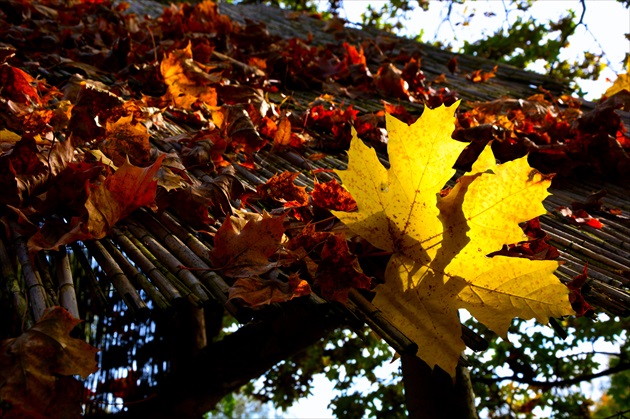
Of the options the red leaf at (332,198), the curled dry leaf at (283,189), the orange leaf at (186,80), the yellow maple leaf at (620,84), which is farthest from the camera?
the yellow maple leaf at (620,84)

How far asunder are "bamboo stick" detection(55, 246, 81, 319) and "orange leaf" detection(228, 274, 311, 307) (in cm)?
25

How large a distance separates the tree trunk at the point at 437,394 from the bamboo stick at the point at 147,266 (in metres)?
1.21

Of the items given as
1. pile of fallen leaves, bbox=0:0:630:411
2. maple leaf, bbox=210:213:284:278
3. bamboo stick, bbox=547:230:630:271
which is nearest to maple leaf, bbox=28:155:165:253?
pile of fallen leaves, bbox=0:0:630:411

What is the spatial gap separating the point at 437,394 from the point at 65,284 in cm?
145

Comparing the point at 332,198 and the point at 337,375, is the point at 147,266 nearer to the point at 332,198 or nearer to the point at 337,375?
the point at 332,198

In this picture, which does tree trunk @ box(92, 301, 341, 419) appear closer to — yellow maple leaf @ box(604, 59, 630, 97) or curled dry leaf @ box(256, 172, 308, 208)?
curled dry leaf @ box(256, 172, 308, 208)

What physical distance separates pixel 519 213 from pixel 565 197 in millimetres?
958

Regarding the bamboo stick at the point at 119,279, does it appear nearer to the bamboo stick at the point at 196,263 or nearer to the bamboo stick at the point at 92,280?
the bamboo stick at the point at 92,280

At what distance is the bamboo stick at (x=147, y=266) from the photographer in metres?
0.99

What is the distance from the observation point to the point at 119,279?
102cm

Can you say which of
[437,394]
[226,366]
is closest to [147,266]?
[437,394]

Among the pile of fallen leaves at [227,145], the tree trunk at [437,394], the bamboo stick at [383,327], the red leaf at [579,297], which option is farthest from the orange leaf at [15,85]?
the red leaf at [579,297]

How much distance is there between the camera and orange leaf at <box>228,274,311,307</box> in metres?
0.92

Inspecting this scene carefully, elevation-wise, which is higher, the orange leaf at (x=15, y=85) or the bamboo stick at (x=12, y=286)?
the orange leaf at (x=15, y=85)
